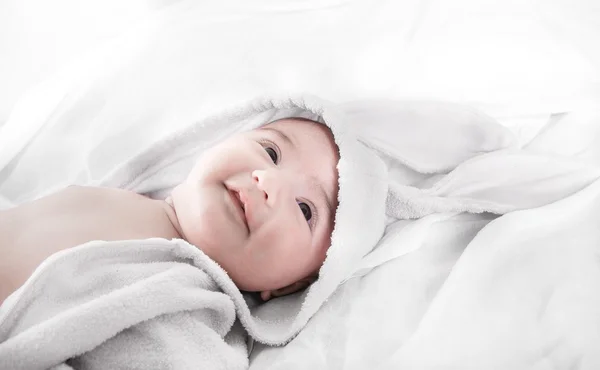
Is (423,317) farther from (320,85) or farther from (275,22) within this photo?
(275,22)

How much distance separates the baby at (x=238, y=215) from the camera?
1.12m

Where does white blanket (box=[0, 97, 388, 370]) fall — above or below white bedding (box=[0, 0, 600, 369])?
below

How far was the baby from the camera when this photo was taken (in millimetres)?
1121

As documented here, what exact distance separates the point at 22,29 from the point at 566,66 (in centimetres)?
124

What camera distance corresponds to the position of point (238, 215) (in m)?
1.15

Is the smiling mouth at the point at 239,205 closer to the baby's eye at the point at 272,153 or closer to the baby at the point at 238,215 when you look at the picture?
the baby at the point at 238,215

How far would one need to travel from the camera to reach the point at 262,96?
1.36 metres

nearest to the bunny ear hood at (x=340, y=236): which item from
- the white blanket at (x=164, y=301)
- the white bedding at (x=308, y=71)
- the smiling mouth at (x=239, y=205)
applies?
the white blanket at (x=164, y=301)

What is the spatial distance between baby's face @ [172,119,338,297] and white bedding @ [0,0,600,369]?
0.30 m

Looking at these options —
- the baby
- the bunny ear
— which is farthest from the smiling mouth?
the bunny ear

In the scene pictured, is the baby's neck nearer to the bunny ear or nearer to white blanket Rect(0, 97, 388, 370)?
white blanket Rect(0, 97, 388, 370)

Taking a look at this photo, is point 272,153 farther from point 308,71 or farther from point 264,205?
point 308,71

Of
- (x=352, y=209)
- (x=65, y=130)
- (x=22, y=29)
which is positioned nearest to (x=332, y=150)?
(x=352, y=209)

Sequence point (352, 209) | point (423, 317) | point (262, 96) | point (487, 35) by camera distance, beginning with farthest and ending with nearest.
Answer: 1. point (487, 35)
2. point (262, 96)
3. point (352, 209)
4. point (423, 317)
